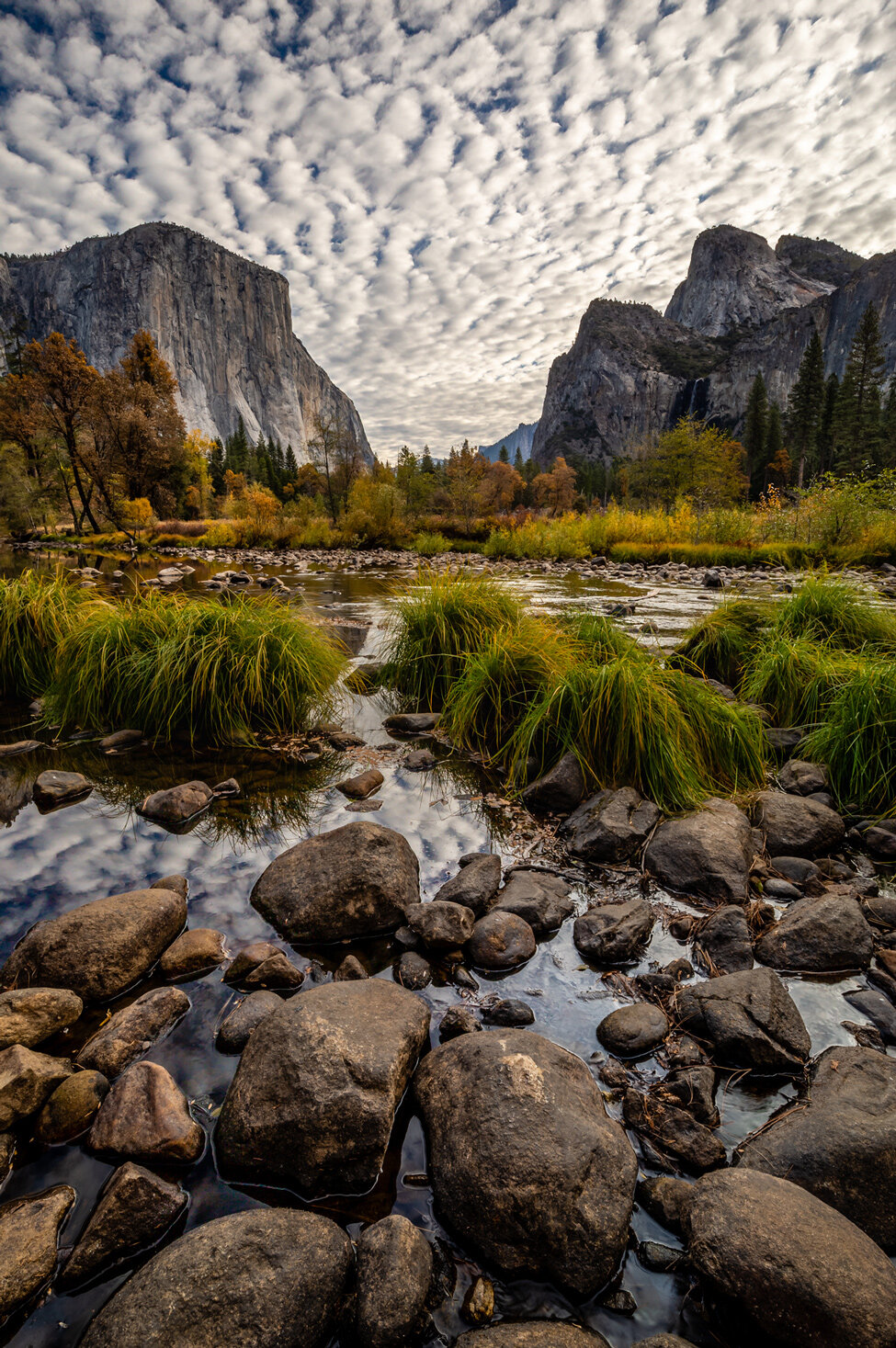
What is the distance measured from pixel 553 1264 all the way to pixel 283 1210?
70 centimetres

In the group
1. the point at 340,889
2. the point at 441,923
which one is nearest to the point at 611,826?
the point at 441,923

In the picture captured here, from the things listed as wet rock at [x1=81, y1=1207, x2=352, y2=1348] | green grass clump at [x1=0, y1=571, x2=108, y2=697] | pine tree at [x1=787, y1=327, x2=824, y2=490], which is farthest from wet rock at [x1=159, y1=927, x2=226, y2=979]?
pine tree at [x1=787, y1=327, x2=824, y2=490]

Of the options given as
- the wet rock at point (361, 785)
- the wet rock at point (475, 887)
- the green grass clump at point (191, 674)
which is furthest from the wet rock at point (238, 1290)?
the green grass clump at point (191, 674)

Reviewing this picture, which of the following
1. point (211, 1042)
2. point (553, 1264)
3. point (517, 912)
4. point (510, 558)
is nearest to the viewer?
point (553, 1264)

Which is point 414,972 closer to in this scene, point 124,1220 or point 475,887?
point 475,887

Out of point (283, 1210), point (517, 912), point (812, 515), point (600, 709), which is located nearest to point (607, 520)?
point (812, 515)

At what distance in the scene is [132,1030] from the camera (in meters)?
2.05

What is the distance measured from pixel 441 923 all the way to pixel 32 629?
5848mm

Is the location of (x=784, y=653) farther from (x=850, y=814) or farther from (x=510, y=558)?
(x=510, y=558)

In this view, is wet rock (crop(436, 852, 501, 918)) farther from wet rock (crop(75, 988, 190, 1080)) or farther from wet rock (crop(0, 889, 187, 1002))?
wet rock (crop(0, 889, 187, 1002))

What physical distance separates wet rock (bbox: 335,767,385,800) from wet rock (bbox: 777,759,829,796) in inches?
114

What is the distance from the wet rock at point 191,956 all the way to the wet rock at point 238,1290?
1.14m

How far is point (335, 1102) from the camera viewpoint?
1.67 metres

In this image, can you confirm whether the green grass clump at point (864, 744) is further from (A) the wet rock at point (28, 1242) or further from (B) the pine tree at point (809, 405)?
(B) the pine tree at point (809, 405)
